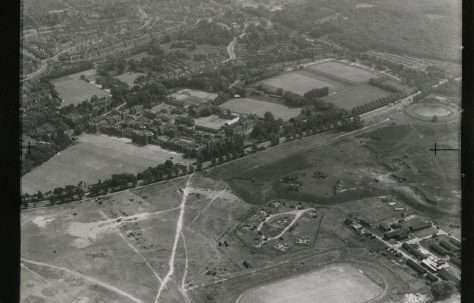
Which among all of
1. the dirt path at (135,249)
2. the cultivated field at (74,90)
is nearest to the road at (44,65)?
the cultivated field at (74,90)

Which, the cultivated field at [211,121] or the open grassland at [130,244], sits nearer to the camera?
the open grassland at [130,244]

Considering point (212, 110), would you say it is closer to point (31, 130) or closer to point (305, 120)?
point (305, 120)

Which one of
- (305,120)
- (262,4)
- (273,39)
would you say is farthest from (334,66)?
(262,4)

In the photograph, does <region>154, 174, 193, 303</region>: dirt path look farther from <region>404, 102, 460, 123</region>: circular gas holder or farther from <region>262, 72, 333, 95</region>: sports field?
<region>404, 102, 460, 123</region>: circular gas holder

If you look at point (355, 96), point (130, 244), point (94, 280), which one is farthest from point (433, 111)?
point (94, 280)

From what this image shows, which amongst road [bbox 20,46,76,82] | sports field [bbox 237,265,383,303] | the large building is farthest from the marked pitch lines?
road [bbox 20,46,76,82]

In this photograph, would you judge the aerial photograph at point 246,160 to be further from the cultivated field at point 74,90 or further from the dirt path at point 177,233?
the cultivated field at point 74,90
